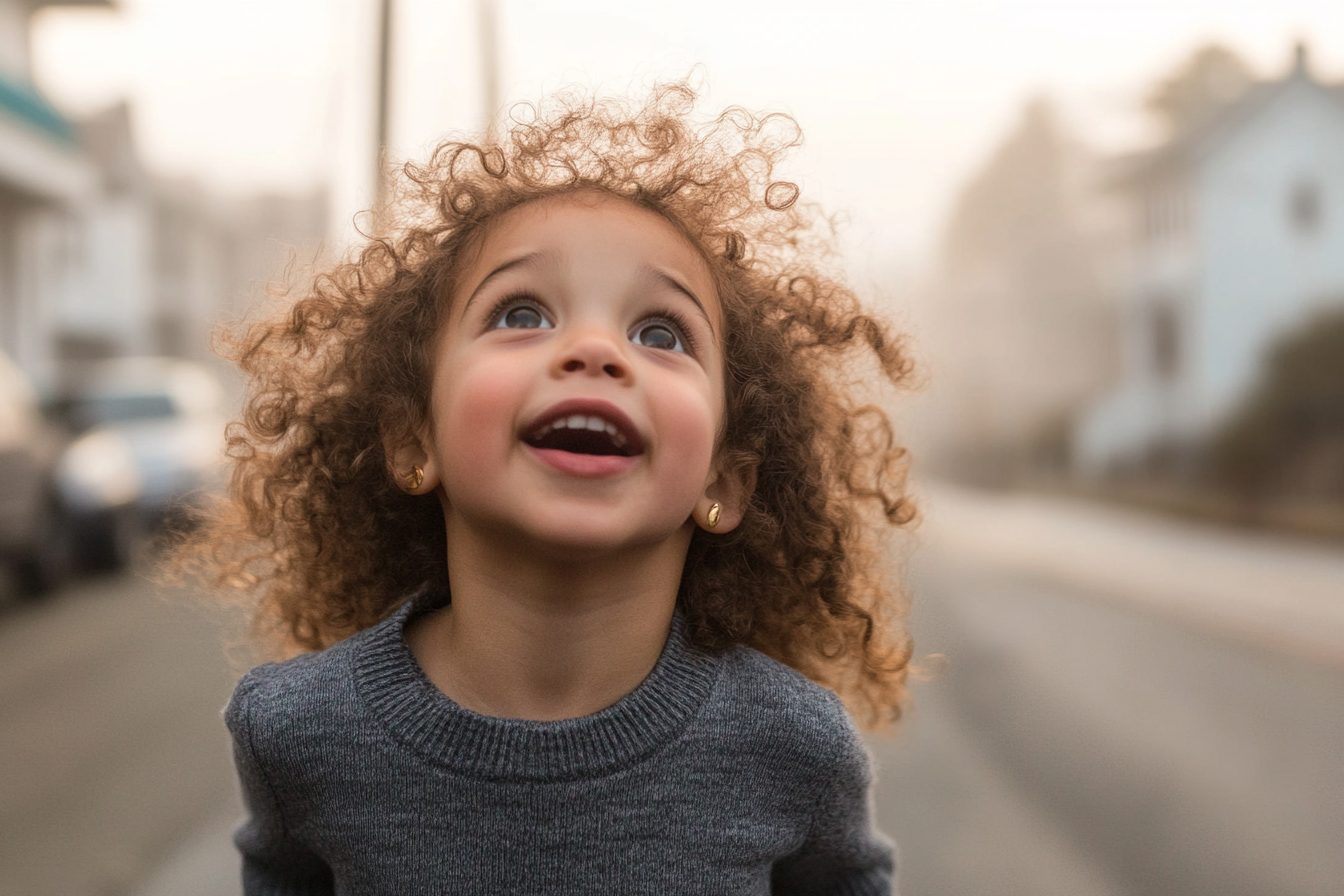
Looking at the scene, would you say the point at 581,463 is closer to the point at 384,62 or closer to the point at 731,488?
the point at 731,488

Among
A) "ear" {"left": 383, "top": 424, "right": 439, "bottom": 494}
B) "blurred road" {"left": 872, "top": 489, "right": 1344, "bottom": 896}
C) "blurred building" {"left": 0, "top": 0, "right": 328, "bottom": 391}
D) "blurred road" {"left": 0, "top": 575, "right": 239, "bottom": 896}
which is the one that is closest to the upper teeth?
"ear" {"left": 383, "top": 424, "right": 439, "bottom": 494}

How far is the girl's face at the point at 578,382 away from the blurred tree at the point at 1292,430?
276 cm

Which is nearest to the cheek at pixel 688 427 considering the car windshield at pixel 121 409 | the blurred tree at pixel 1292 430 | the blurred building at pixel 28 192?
the blurred building at pixel 28 192

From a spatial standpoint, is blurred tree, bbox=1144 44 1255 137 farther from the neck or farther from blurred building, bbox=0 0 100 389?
blurred building, bbox=0 0 100 389

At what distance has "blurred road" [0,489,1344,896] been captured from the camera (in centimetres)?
117

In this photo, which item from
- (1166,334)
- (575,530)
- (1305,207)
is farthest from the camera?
(1166,334)

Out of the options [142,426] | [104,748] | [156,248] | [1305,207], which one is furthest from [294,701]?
[142,426]

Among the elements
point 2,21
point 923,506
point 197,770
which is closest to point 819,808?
point 923,506

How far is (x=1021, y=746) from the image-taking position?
166 centimetres

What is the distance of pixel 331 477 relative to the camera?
0.75 meters

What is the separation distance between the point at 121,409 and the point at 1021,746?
250 cm

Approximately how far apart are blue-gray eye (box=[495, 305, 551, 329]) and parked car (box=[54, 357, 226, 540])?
1679 mm

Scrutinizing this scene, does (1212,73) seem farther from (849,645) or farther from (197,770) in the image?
(197,770)

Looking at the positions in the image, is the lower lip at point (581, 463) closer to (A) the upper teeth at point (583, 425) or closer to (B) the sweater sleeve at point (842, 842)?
(A) the upper teeth at point (583, 425)
